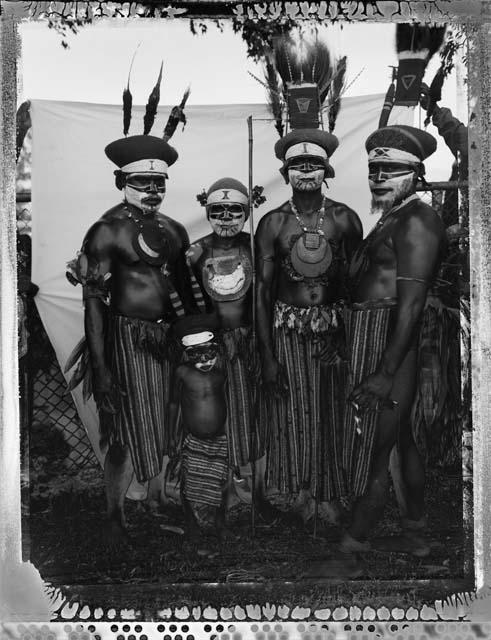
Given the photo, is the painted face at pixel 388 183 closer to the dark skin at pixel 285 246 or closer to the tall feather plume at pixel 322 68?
the dark skin at pixel 285 246

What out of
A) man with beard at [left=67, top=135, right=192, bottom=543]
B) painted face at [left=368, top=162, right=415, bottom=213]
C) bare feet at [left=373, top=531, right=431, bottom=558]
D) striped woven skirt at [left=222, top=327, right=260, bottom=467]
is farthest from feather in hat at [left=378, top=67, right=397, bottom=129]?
bare feet at [left=373, top=531, right=431, bottom=558]

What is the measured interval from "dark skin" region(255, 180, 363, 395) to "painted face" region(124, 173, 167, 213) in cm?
52

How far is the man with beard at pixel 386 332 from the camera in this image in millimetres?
4402

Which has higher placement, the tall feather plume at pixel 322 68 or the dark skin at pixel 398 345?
the tall feather plume at pixel 322 68

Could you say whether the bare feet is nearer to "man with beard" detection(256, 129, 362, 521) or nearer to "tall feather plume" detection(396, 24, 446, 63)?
"man with beard" detection(256, 129, 362, 521)

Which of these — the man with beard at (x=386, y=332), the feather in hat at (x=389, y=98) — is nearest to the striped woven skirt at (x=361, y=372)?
the man with beard at (x=386, y=332)

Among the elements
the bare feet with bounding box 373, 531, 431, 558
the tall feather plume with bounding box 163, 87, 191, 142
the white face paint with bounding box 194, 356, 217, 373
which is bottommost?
the bare feet with bounding box 373, 531, 431, 558

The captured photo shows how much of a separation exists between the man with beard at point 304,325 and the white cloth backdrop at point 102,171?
8 centimetres

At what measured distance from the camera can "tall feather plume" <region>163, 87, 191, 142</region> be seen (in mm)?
4414

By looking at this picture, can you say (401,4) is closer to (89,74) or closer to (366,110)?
(366,110)

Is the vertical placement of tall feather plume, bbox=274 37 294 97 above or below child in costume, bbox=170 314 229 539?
above

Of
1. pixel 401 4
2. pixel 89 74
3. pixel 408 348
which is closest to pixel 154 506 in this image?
pixel 408 348

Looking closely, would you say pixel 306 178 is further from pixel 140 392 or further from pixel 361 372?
pixel 140 392

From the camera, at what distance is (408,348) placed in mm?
4398
